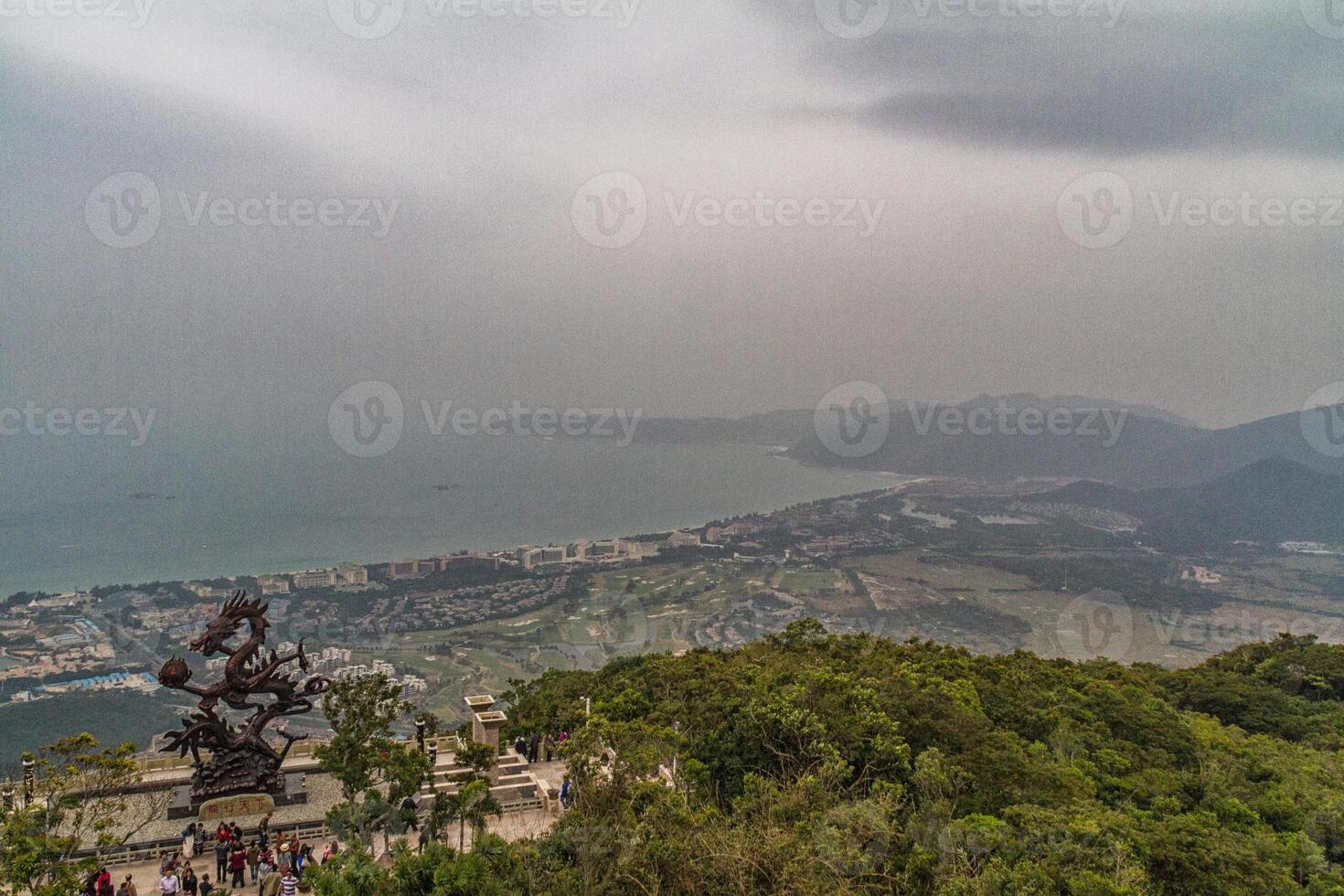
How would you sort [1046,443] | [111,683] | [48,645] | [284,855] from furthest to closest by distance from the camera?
[1046,443]
[48,645]
[111,683]
[284,855]

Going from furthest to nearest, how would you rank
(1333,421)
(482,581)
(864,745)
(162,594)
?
1. (1333,421)
2. (482,581)
3. (162,594)
4. (864,745)

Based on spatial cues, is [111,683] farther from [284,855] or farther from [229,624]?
[284,855]

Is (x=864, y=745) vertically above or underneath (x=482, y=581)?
above

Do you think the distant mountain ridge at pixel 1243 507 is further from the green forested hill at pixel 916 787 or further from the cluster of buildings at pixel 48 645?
the cluster of buildings at pixel 48 645

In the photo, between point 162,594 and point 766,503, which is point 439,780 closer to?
point 162,594

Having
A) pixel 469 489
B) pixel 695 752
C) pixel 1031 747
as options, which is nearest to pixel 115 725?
pixel 695 752

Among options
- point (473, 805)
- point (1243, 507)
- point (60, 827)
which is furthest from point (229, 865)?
point (1243, 507)
